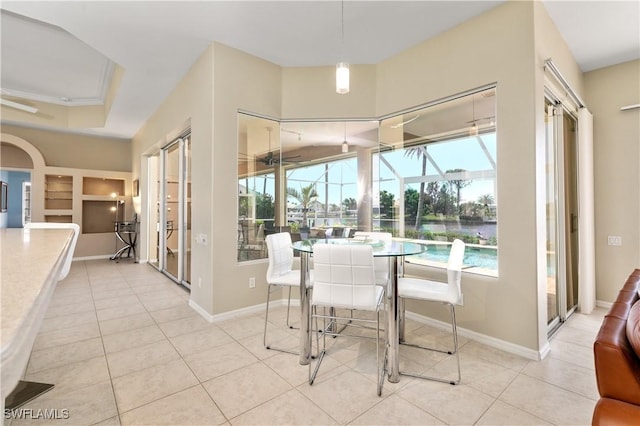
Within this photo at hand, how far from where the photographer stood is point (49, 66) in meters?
4.53

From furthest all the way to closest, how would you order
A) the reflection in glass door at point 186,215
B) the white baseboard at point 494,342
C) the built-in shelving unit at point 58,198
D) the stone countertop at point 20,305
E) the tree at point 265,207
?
the built-in shelving unit at point 58,198, the reflection in glass door at point 186,215, the tree at point 265,207, the white baseboard at point 494,342, the stone countertop at point 20,305

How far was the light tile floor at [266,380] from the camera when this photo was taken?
5.80 feet

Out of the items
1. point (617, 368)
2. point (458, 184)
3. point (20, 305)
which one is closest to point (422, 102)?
point (458, 184)

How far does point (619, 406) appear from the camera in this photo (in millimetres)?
1132

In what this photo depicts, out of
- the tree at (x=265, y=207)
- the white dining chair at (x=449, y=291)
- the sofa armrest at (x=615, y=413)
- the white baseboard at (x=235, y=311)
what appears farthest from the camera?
the tree at (x=265, y=207)

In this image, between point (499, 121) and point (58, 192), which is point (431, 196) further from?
point (58, 192)

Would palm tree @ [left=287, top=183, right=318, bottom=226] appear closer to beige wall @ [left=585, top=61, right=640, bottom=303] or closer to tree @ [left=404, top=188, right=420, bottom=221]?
tree @ [left=404, top=188, right=420, bottom=221]

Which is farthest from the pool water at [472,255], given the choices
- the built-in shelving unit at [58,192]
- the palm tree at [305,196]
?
the built-in shelving unit at [58,192]

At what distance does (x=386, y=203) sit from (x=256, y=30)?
2.51 meters

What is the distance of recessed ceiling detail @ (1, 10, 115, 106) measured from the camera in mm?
3621

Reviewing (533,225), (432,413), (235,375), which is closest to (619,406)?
(432,413)

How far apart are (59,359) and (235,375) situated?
1490 mm

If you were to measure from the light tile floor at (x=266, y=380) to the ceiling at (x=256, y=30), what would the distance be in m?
3.03

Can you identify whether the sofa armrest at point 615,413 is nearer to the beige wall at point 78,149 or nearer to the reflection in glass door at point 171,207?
the reflection in glass door at point 171,207
